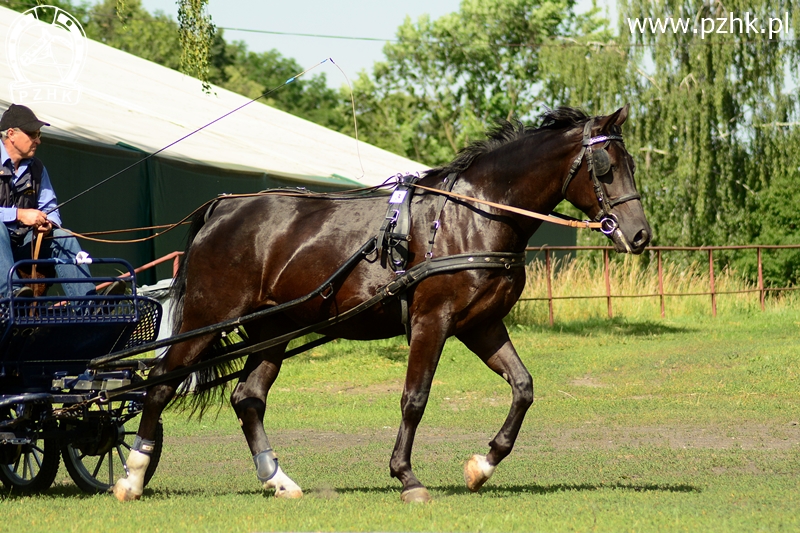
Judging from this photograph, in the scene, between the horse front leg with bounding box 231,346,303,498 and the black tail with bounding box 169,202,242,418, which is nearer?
the horse front leg with bounding box 231,346,303,498

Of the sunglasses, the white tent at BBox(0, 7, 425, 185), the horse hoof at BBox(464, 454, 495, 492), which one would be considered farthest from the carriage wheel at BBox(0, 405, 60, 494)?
the white tent at BBox(0, 7, 425, 185)

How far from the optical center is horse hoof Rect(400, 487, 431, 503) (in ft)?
19.3

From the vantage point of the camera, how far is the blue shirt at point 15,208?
6457mm

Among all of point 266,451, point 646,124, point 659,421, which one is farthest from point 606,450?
point 646,124

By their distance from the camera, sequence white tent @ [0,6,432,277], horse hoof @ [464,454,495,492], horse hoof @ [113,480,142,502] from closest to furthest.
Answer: horse hoof @ [464,454,495,492], horse hoof @ [113,480,142,502], white tent @ [0,6,432,277]

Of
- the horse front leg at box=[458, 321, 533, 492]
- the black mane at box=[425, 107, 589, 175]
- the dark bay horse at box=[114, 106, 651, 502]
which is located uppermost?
the black mane at box=[425, 107, 589, 175]

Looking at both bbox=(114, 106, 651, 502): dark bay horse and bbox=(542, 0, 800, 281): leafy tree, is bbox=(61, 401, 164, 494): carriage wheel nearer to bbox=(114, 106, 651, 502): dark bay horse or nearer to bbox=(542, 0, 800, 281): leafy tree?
bbox=(114, 106, 651, 502): dark bay horse

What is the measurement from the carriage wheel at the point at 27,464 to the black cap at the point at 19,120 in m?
1.80

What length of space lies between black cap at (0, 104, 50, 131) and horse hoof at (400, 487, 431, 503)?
335 cm

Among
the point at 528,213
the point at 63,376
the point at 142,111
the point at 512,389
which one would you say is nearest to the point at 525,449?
the point at 512,389

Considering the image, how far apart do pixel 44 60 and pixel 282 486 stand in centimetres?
1492

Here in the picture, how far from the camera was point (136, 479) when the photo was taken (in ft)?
21.3

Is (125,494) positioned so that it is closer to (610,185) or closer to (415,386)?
(415,386)

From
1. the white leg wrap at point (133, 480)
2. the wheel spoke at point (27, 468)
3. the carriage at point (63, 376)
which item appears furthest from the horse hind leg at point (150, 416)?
the wheel spoke at point (27, 468)
